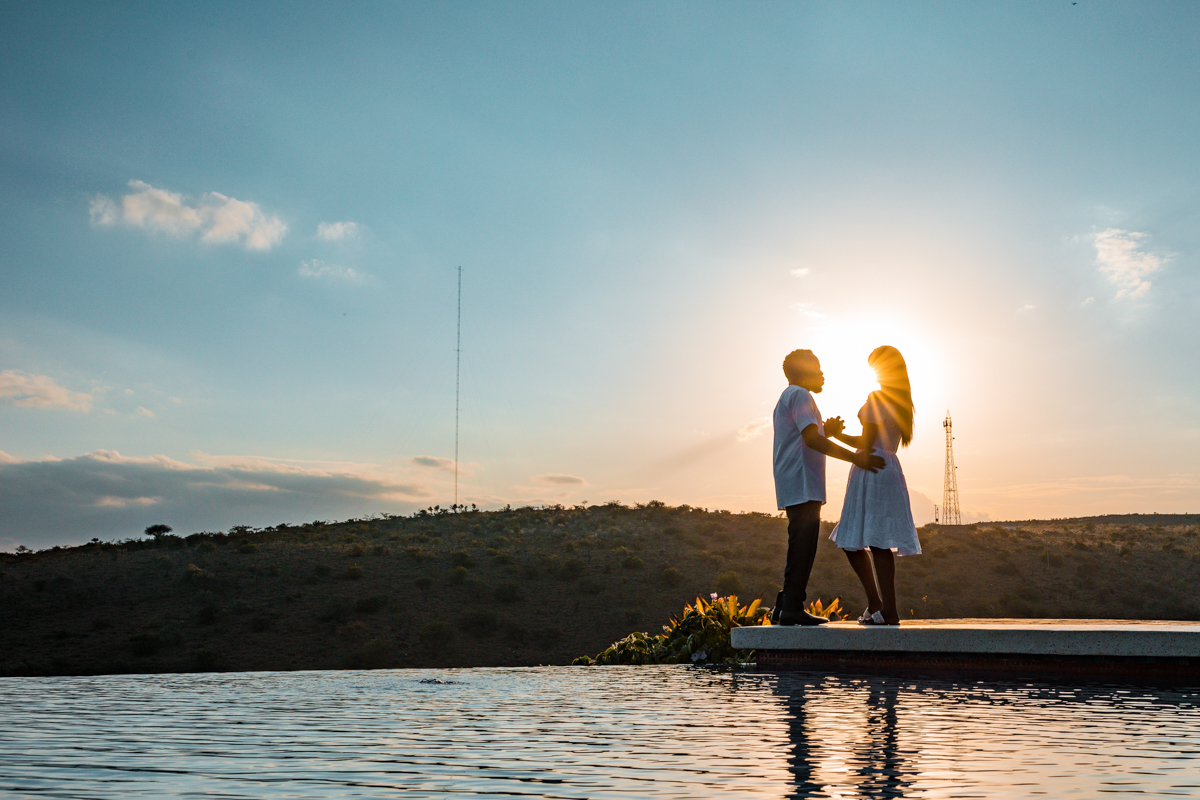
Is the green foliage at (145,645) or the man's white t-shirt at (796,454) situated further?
the green foliage at (145,645)

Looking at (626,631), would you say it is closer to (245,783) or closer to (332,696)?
(332,696)

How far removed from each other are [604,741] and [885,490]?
18.0 feet

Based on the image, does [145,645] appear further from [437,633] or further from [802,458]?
[802,458]

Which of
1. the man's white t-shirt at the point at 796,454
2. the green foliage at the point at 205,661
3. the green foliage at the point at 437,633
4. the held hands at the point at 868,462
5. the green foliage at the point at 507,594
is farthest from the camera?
the green foliage at the point at 507,594

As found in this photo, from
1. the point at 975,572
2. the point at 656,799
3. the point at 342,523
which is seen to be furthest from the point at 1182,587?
the point at 656,799

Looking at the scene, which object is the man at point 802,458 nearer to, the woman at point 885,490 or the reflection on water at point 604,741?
the woman at point 885,490

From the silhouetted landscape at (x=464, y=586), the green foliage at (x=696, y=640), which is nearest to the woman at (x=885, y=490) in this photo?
the green foliage at (x=696, y=640)

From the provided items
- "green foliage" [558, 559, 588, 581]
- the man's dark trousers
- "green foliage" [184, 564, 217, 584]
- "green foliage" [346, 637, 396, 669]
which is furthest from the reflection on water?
"green foliage" [184, 564, 217, 584]

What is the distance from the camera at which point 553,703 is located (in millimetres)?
5336

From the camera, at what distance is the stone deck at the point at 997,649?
21.7 feet

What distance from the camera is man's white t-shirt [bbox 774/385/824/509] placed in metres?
8.36

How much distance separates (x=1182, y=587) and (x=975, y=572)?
9.94 metres

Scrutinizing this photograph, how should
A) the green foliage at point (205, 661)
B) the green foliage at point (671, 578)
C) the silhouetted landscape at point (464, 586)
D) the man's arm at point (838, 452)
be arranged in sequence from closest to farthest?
1. the man's arm at point (838, 452)
2. the green foliage at point (205, 661)
3. the silhouetted landscape at point (464, 586)
4. the green foliage at point (671, 578)

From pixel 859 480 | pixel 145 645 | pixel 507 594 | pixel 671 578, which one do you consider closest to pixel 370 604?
pixel 507 594
